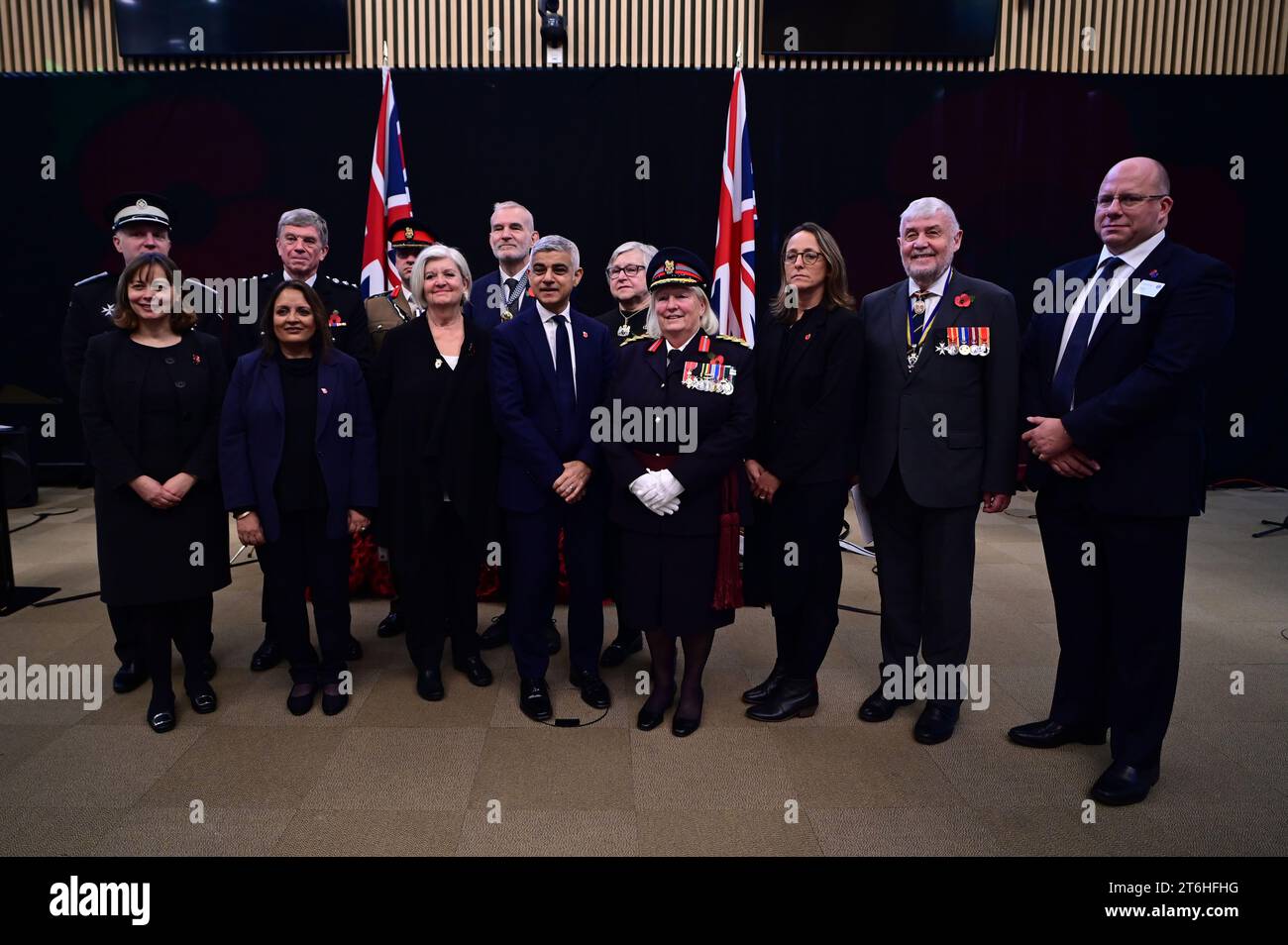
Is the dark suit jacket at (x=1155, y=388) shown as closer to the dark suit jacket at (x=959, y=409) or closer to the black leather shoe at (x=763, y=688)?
the dark suit jacket at (x=959, y=409)

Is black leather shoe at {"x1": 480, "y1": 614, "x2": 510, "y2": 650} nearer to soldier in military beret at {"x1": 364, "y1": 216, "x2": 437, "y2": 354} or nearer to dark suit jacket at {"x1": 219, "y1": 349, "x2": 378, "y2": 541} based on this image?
dark suit jacket at {"x1": 219, "y1": 349, "x2": 378, "y2": 541}

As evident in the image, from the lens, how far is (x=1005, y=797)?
2.29m

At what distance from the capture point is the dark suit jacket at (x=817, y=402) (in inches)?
102

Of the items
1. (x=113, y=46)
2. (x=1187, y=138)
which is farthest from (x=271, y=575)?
(x=1187, y=138)

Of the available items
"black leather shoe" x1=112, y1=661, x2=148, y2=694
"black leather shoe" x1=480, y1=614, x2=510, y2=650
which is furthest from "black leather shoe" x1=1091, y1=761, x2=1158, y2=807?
"black leather shoe" x1=112, y1=661, x2=148, y2=694

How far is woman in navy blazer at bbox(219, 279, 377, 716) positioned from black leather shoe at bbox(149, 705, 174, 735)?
1.23 ft

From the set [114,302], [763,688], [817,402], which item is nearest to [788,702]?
[763,688]

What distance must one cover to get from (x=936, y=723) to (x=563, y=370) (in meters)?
1.74

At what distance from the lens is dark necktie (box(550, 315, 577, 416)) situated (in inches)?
108

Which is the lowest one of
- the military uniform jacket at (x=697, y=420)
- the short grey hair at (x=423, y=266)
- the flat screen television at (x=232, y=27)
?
the military uniform jacket at (x=697, y=420)

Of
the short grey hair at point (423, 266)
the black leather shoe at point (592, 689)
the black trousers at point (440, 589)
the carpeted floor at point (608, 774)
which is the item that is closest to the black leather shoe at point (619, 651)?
the carpeted floor at point (608, 774)

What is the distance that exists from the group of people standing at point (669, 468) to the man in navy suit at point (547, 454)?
11 mm

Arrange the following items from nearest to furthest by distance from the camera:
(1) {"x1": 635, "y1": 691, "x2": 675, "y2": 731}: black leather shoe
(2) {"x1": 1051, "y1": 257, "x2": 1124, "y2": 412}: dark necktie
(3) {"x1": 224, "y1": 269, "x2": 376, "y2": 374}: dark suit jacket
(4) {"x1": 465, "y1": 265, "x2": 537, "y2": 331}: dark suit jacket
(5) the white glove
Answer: (2) {"x1": 1051, "y1": 257, "x2": 1124, "y2": 412}: dark necktie → (5) the white glove → (1) {"x1": 635, "y1": 691, "x2": 675, "y2": 731}: black leather shoe → (3) {"x1": 224, "y1": 269, "x2": 376, "y2": 374}: dark suit jacket → (4) {"x1": 465, "y1": 265, "x2": 537, "y2": 331}: dark suit jacket

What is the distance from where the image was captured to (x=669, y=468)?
2.53 meters
